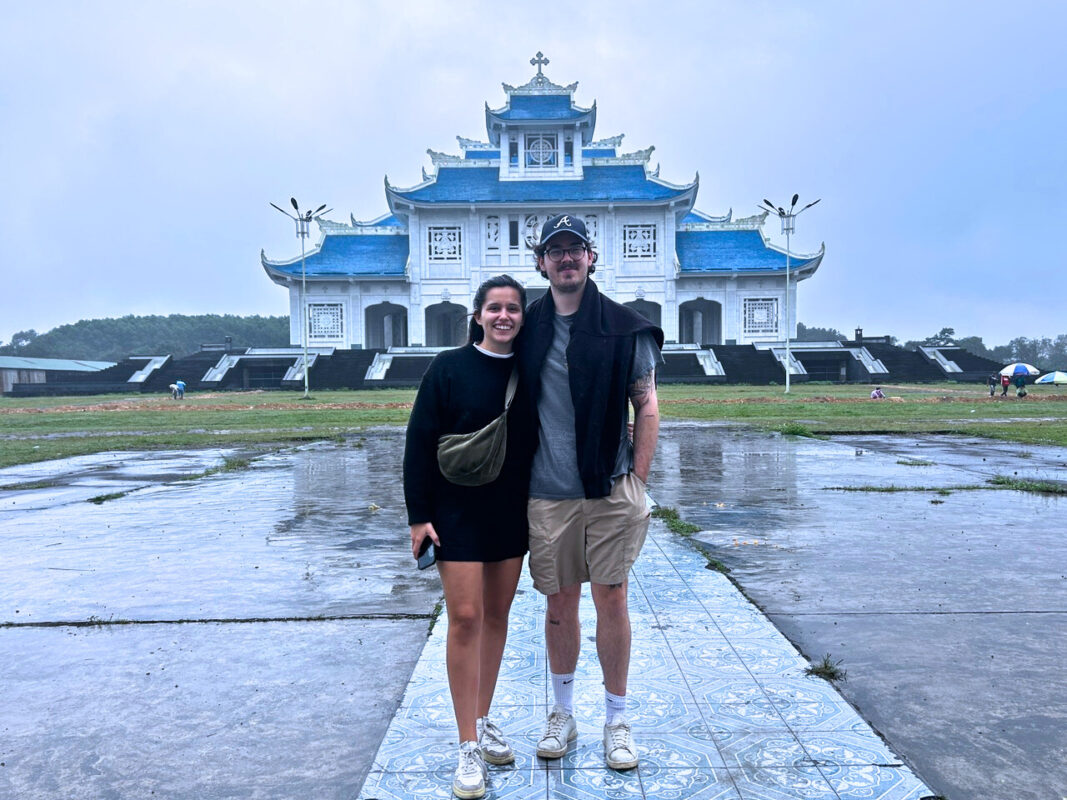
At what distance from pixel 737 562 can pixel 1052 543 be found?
2.23 metres

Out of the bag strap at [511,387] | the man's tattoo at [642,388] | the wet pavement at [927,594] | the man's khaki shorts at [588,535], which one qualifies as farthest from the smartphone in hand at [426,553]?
the wet pavement at [927,594]

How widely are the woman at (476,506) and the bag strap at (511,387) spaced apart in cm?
1

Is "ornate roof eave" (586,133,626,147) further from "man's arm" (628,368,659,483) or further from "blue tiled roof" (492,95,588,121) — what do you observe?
"man's arm" (628,368,659,483)

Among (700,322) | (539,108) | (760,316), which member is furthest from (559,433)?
(700,322)

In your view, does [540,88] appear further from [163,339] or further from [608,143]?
[163,339]

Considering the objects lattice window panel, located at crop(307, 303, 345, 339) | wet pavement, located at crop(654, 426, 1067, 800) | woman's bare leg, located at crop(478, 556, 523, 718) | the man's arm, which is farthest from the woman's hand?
lattice window panel, located at crop(307, 303, 345, 339)

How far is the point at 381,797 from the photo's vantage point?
2457 millimetres

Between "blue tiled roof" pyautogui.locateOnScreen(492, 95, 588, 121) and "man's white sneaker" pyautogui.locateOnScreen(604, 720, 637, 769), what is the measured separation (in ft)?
154

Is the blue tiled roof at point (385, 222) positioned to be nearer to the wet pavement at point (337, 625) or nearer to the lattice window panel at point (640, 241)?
the lattice window panel at point (640, 241)

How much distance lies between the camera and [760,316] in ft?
154

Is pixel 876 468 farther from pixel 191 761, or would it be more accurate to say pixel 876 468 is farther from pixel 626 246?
pixel 626 246

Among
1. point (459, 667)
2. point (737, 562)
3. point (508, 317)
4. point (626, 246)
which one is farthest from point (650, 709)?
point (626, 246)

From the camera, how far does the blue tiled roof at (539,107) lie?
153ft

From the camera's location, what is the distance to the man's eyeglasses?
289 cm
